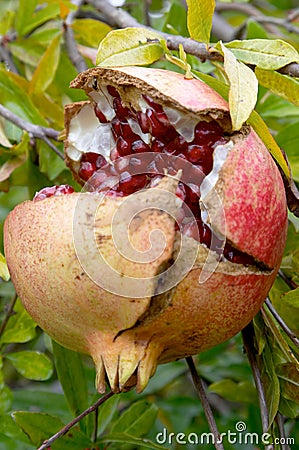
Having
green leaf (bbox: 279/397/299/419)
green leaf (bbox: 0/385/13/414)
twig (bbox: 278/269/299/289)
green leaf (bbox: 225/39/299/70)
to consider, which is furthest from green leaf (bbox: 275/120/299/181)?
green leaf (bbox: 0/385/13/414)

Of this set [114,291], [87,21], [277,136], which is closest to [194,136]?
[114,291]

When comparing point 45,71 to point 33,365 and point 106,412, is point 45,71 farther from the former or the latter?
point 106,412

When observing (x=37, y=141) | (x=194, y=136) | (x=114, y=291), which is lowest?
(x=37, y=141)

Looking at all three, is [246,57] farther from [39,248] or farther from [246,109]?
[39,248]

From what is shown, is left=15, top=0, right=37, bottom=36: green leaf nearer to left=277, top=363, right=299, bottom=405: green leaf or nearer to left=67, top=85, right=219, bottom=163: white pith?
left=67, top=85, right=219, bottom=163: white pith

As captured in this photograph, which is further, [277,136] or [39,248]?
[277,136]

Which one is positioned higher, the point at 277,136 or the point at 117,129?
the point at 117,129

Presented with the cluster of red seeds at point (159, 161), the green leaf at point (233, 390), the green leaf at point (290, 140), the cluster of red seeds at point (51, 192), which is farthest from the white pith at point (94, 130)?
the green leaf at point (233, 390)
